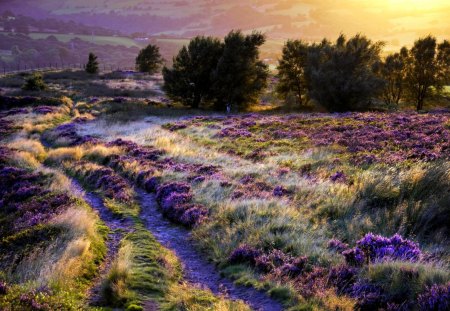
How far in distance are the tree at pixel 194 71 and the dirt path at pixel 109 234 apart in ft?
110

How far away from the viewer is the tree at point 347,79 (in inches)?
1718

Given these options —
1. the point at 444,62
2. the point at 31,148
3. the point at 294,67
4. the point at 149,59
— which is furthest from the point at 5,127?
the point at 149,59

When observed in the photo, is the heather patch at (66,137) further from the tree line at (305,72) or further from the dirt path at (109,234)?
the tree line at (305,72)

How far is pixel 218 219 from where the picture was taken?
11656 mm

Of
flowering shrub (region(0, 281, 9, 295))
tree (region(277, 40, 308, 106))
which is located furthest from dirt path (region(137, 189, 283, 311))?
tree (region(277, 40, 308, 106))

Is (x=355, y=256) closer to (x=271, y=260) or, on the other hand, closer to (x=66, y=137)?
(x=271, y=260)

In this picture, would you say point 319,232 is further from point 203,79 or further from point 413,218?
point 203,79

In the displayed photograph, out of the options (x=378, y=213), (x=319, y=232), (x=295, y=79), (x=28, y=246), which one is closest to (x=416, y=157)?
(x=378, y=213)

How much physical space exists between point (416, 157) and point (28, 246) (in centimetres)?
1498

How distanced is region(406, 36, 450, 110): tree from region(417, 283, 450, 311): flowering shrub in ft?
166

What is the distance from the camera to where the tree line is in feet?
147

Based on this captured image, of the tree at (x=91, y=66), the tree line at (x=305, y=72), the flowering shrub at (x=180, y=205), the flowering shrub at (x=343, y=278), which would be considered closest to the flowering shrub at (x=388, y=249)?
the flowering shrub at (x=343, y=278)

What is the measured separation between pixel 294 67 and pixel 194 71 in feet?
45.8

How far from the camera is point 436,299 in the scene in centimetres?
604
